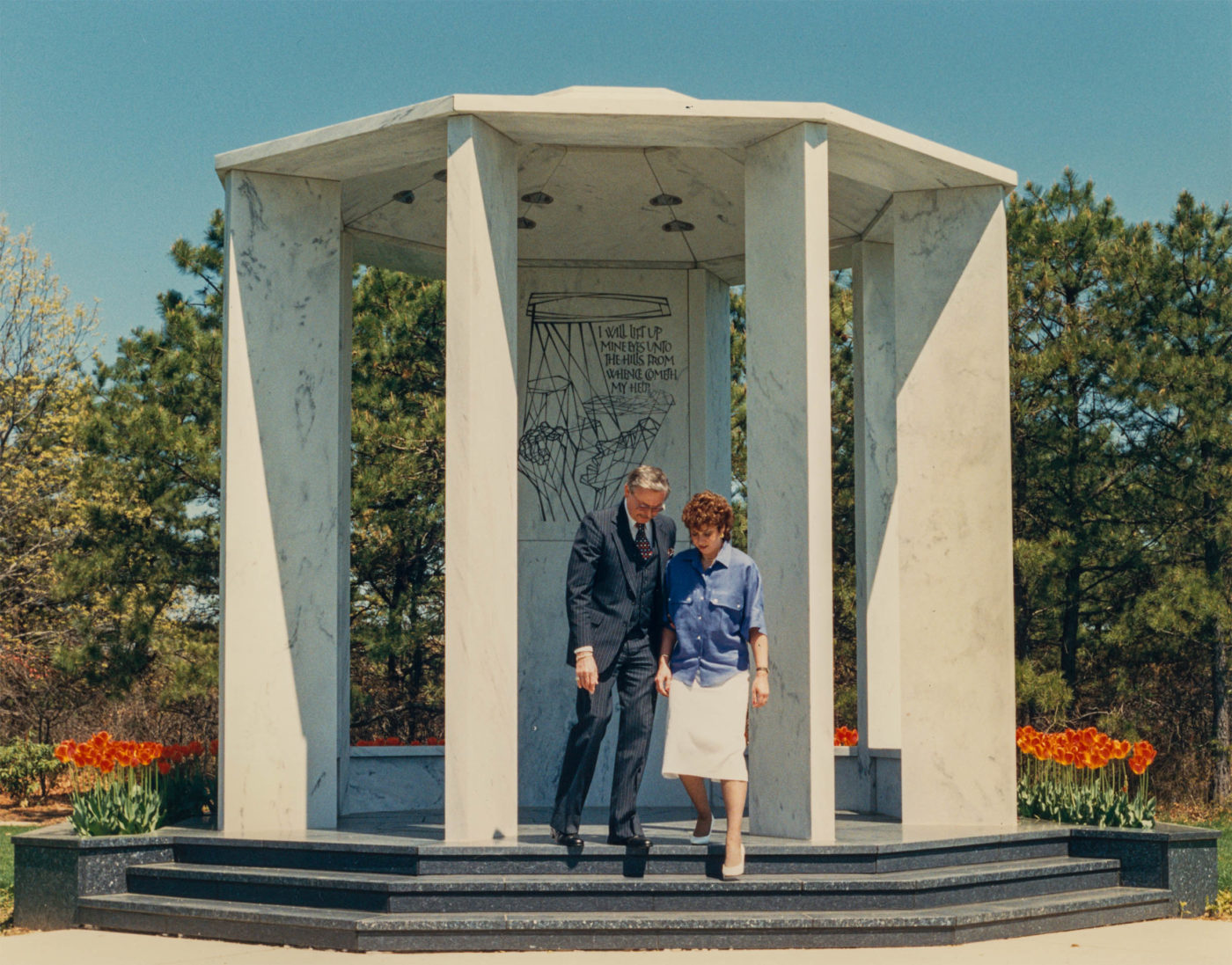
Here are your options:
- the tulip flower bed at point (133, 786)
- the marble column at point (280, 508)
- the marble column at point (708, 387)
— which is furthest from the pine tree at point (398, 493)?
the marble column at point (280, 508)

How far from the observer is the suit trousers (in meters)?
6.34

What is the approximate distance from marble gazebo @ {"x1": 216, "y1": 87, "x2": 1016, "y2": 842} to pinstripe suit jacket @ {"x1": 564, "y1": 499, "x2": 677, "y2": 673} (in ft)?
2.22

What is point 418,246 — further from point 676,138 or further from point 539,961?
point 539,961

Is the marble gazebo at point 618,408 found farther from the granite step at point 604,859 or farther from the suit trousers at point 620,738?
the suit trousers at point 620,738

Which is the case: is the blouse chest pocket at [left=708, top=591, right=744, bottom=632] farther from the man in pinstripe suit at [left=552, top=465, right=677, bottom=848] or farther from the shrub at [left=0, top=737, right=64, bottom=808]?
the shrub at [left=0, top=737, right=64, bottom=808]

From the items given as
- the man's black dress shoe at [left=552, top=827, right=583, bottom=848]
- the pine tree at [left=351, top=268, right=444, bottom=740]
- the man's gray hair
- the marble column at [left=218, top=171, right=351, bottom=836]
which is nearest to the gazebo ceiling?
the marble column at [left=218, top=171, right=351, bottom=836]

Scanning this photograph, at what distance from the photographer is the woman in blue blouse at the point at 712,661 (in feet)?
20.6

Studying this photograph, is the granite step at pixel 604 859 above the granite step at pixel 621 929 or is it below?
above

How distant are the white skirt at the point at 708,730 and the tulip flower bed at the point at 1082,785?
257cm

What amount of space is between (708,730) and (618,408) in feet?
12.4

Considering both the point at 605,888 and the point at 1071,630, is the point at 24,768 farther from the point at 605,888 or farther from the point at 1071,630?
the point at 605,888

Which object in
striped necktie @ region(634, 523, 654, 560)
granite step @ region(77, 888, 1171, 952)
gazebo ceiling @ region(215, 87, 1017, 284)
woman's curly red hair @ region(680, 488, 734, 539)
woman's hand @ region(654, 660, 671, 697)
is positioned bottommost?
granite step @ region(77, 888, 1171, 952)

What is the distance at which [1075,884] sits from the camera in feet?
23.3

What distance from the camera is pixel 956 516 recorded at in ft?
26.9
